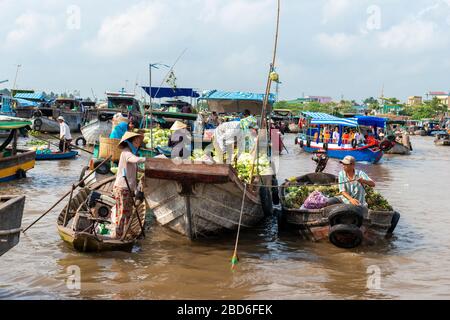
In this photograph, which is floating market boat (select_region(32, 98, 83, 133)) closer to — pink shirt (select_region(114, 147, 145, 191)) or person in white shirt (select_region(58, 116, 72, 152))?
person in white shirt (select_region(58, 116, 72, 152))

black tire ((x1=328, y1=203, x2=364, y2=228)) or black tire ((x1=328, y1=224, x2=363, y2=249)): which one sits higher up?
black tire ((x1=328, y1=203, x2=364, y2=228))

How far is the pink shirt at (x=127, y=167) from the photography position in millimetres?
6637

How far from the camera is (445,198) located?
13.0m

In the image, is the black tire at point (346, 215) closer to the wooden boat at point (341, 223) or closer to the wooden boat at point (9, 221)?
the wooden boat at point (341, 223)

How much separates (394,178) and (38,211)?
11241mm

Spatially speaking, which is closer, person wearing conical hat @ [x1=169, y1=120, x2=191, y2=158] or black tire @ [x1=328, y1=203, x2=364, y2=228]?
black tire @ [x1=328, y1=203, x2=364, y2=228]

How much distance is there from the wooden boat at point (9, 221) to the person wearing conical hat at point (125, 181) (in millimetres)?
1669

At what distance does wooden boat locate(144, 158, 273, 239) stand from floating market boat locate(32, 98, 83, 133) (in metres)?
20.1

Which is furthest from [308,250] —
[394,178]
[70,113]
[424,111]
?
[424,111]

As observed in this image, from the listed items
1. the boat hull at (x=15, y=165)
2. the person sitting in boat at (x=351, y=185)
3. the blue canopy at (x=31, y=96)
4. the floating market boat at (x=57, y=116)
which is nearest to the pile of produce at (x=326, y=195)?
the person sitting in boat at (x=351, y=185)

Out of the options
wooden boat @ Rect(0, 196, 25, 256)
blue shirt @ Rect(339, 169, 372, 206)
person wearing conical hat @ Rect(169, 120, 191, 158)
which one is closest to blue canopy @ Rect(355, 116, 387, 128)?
person wearing conical hat @ Rect(169, 120, 191, 158)

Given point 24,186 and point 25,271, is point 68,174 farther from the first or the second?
point 25,271

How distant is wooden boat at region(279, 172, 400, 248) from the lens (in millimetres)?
7250

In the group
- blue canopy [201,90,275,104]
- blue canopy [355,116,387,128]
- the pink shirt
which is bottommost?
the pink shirt
